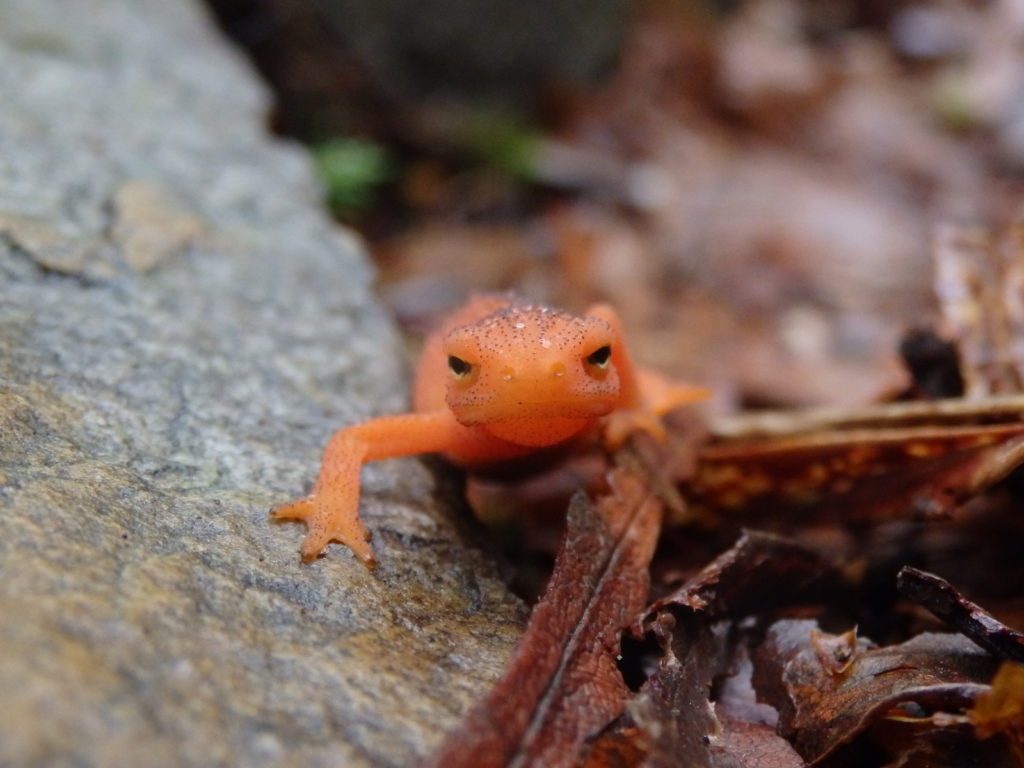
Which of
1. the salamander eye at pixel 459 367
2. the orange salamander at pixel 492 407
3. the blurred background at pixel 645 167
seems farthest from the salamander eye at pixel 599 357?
the blurred background at pixel 645 167

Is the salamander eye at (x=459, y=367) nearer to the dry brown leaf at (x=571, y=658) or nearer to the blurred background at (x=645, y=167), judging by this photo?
the dry brown leaf at (x=571, y=658)

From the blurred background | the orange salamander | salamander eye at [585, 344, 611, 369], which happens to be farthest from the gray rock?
the blurred background

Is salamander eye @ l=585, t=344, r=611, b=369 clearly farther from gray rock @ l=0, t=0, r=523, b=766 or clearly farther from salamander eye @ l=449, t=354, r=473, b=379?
gray rock @ l=0, t=0, r=523, b=766

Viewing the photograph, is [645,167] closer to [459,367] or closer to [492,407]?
[459,367]

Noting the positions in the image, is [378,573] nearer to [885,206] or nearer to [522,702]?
[522,702]

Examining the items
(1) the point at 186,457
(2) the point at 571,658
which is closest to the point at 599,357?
(2) the point at 571,658

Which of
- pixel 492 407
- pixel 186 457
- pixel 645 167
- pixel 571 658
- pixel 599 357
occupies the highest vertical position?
pixel 645 167
